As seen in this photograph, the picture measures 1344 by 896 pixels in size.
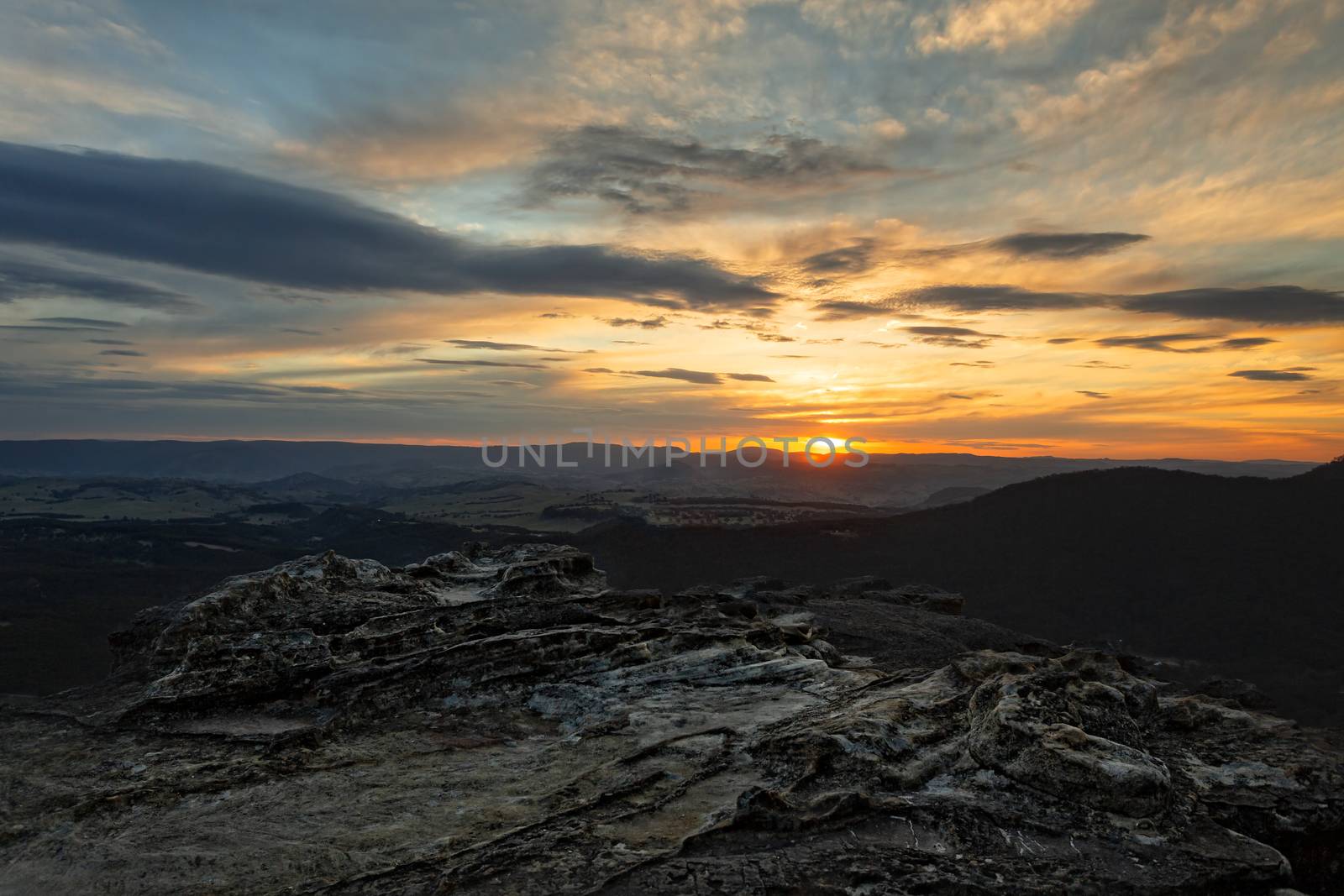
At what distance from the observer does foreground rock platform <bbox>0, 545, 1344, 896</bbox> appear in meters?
13.3

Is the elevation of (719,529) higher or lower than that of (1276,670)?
higher

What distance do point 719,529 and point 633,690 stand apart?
96.3m

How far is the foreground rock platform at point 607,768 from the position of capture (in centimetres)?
1331

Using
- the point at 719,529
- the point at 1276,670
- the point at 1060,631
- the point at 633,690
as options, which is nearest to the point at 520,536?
the point at 719,529

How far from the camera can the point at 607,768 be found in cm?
1766

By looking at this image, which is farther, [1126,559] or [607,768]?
[1126,559]

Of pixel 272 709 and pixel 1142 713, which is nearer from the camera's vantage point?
pixel 1142 713

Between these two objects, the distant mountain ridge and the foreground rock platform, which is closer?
the foreground rock platform

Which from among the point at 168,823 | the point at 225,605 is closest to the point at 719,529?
the point at 225,605

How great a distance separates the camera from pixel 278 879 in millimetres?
13578

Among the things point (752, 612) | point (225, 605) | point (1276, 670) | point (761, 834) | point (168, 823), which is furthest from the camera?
point (1276, 670)

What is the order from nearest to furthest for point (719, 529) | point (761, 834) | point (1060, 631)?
point (761, 834)
point (1060, 631)
point (719, 529)

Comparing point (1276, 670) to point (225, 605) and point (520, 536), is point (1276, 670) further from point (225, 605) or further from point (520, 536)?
point (520, 536)

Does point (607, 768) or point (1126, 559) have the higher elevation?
point (607, 768)
